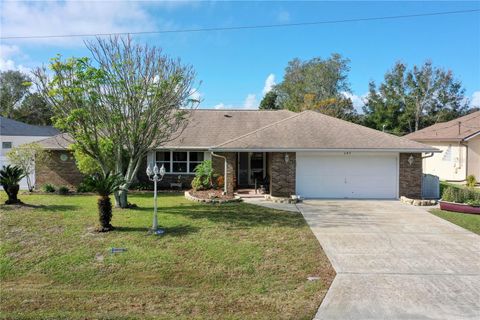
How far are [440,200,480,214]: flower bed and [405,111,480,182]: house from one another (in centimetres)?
→ 859

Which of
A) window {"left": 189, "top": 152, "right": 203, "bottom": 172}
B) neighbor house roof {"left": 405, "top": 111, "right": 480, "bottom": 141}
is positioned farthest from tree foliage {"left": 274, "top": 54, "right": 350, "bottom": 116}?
window {"left": 189, "top": 152, "right": 203, "bottom": 172}

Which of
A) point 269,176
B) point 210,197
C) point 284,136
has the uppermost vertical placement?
point 284,136

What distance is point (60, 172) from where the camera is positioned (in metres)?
19.5

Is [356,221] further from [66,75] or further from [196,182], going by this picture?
[66,75]

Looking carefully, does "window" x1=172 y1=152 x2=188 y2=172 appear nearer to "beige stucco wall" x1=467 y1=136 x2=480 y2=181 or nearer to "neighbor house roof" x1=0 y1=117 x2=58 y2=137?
"neighbor house roof" x1=0 y1=117 x2=58 y2=137

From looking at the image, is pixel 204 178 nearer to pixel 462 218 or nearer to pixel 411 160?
pixel 411 160

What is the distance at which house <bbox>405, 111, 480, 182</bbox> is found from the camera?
21984mm

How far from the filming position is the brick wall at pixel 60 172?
19.4m

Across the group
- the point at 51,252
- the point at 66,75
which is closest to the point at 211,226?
the point at 51,252

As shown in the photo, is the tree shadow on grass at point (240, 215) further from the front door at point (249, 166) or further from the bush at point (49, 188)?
the bush at point (49, 188)

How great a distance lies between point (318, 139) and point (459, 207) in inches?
237

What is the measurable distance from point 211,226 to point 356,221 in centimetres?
447

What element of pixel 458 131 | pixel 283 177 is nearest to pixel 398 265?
pixel 283 177

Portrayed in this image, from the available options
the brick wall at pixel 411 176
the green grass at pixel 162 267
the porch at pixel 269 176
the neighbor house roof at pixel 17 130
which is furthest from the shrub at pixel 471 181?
the neighbor house roof at pixel 17 130
